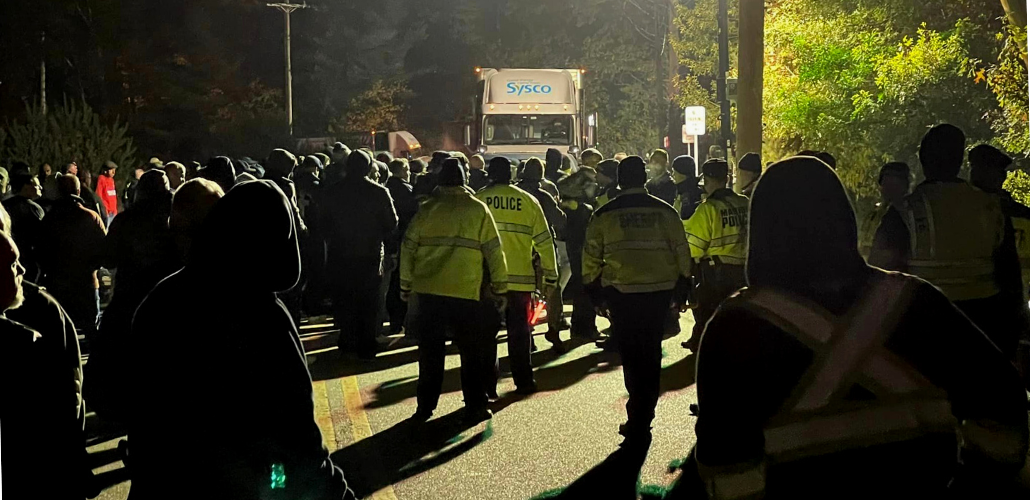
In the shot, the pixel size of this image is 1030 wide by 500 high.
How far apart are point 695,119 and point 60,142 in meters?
15.8

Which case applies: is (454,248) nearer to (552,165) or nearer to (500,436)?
(500,436)

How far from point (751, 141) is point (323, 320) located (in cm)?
559

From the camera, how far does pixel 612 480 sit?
22.1 ft

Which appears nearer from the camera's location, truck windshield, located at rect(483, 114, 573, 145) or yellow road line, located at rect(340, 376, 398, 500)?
yellow road line, located at rect(340, 376, 398, 500)

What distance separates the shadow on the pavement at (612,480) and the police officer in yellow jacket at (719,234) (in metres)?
2.21

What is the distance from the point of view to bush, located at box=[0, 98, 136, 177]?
93.6 ft

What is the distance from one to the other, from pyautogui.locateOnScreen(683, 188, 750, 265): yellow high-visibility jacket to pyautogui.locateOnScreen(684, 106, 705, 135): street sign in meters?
18.3

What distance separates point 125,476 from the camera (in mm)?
7066

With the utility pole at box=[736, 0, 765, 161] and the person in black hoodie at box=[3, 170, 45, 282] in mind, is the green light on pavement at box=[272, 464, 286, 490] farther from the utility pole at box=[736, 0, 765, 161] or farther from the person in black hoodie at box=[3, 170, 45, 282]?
the utility pole at box=[736, 0, 765, 161]

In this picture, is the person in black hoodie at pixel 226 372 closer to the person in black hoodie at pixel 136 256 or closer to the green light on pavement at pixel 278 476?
the green light on pavement at pixel 278 476

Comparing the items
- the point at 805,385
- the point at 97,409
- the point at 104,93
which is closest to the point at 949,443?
the point at 805,385

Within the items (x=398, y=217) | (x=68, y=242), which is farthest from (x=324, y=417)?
(x=398, y=217)

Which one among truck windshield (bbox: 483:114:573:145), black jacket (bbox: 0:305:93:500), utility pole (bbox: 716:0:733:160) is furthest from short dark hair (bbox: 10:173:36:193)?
truck windshield (bbox: 483:114:573:145)

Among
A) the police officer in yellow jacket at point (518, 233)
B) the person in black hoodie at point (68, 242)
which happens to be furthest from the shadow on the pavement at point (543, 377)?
the person in black hoodie at point (68, 242)
